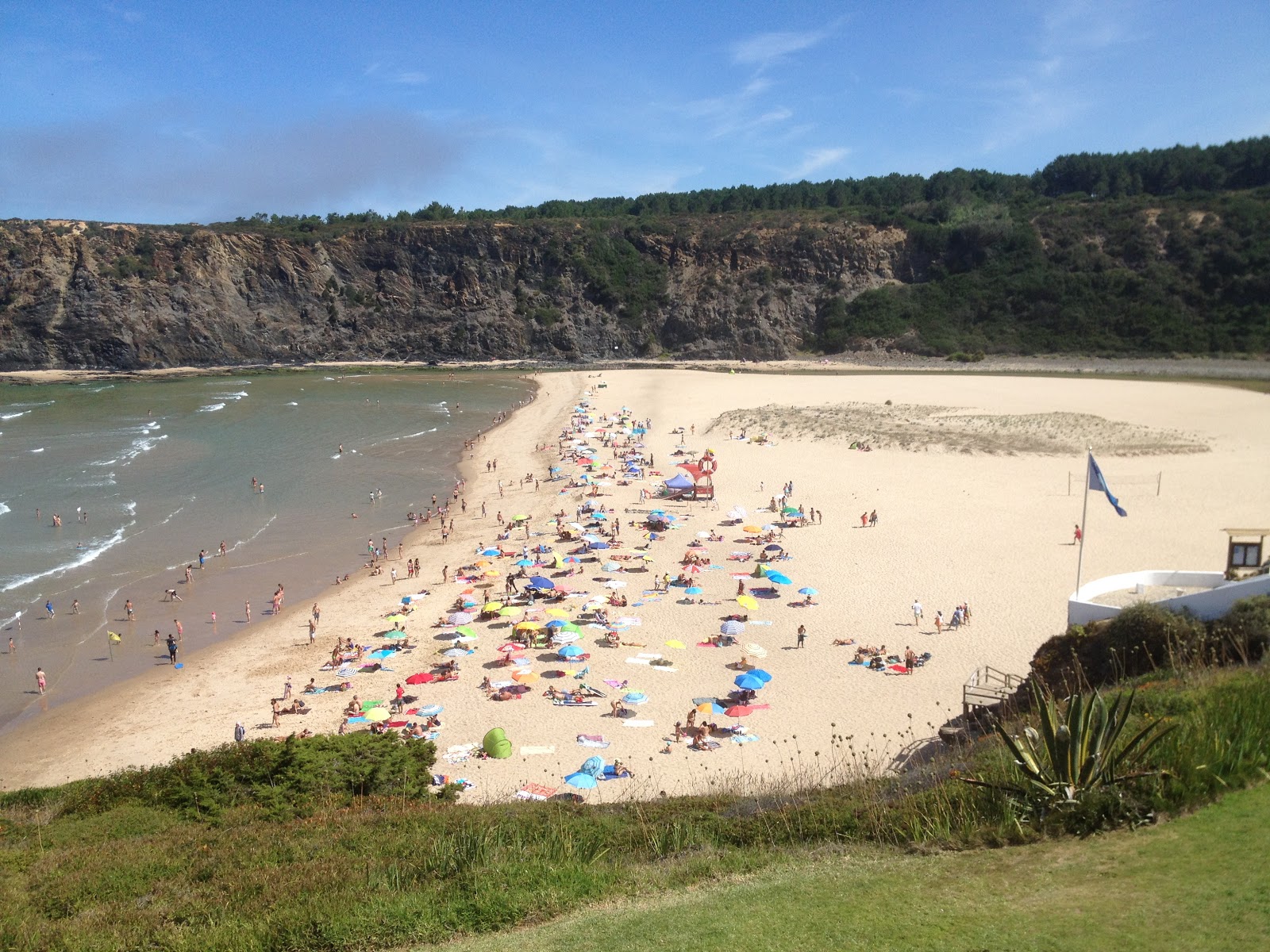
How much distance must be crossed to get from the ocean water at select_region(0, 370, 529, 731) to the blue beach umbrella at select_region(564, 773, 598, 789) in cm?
1039

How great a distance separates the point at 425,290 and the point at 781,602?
3389 inches

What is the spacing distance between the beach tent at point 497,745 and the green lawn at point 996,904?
8.20 m

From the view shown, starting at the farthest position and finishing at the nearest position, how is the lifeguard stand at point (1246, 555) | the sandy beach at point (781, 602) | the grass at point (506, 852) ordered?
1. the sandy beach at point (781, 602)
2. the lifeguard stand at point (1246, 555)
3. the grass at point (506, 852)

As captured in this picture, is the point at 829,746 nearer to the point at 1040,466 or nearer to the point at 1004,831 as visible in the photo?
the point at 1004,831

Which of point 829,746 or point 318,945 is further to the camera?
point 829,746

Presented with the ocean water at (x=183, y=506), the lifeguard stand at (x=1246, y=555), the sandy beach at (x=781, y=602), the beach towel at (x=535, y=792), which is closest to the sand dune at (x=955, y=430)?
the sandy beach at (x=781, y=602)

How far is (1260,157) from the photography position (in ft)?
300

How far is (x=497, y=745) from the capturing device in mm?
14250

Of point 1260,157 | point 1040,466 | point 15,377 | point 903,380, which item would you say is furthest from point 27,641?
point 1260,157

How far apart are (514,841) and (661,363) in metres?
81.9

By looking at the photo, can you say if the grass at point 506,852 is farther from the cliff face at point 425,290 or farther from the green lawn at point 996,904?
the cliff face at point 425,290

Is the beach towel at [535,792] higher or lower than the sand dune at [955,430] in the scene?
lower

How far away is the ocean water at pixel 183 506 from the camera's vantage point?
21312mm

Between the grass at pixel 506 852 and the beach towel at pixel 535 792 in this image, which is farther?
the beach towel at pixel 535 792
